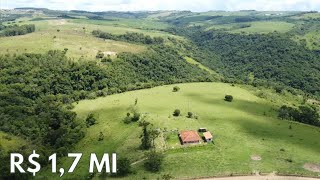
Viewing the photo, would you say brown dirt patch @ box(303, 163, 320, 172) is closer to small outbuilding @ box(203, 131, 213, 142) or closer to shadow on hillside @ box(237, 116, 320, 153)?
shadow on hillside @ box(237, 116, 320, 153)

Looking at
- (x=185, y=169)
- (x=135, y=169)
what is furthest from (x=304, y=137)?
(x=135, y=169)

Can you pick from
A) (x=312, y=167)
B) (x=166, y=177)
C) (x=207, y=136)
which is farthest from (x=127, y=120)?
(x=312, y=167)

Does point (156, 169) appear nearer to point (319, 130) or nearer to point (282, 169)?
point (282, 169)

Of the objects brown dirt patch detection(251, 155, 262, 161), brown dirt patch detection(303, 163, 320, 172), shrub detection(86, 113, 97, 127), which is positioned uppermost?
brown dirt patch detection(303, 163, 320, 172)

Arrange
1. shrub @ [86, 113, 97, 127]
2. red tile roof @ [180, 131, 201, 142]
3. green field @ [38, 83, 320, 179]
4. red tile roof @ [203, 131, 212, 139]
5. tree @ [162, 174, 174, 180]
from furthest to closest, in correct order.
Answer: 1. shrub @ [86, 113, 97, 127]
2. red tile roof @ [203, 131, 212, 139]
3. red tile roof @ [180, 131, 201, 142]
4. green field @ [38, 83, 320, 179]
5. tree @ [162, 174, 174, 180]

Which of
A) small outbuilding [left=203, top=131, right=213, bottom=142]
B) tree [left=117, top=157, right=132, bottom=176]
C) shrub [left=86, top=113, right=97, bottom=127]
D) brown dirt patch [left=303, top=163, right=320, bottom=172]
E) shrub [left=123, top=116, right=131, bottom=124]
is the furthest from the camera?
shrub [left=86, top=113, right=97, bottom=127]

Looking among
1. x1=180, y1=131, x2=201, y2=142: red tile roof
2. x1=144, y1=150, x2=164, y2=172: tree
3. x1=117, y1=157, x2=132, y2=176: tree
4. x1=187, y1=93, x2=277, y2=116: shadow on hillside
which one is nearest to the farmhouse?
x1=180, y1=131, x2=201, y2=142: red tile roof
